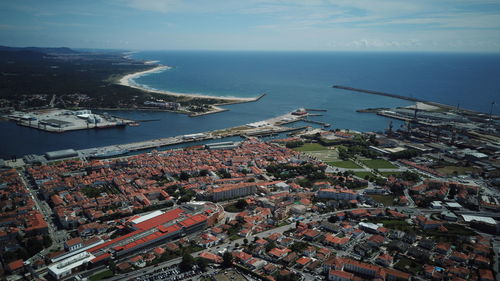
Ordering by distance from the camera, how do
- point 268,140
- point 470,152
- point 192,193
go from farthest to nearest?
point 268,140 → point 470,152 → point 192,193

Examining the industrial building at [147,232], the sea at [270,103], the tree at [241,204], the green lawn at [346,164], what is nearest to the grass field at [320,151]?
the green lawn at [346,164]

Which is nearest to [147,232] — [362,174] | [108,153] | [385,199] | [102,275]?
[102,275]

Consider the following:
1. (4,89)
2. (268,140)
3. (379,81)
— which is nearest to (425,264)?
(268,140)

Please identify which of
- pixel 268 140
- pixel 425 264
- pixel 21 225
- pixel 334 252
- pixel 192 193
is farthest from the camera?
pixel 268 140

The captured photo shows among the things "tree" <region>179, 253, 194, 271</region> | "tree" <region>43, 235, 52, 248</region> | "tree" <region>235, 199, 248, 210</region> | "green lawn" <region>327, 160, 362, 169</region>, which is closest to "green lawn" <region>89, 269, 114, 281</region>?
"tree" <region>179, 253, 194, 271</region>

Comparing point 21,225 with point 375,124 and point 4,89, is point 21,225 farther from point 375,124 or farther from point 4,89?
point 4,89
